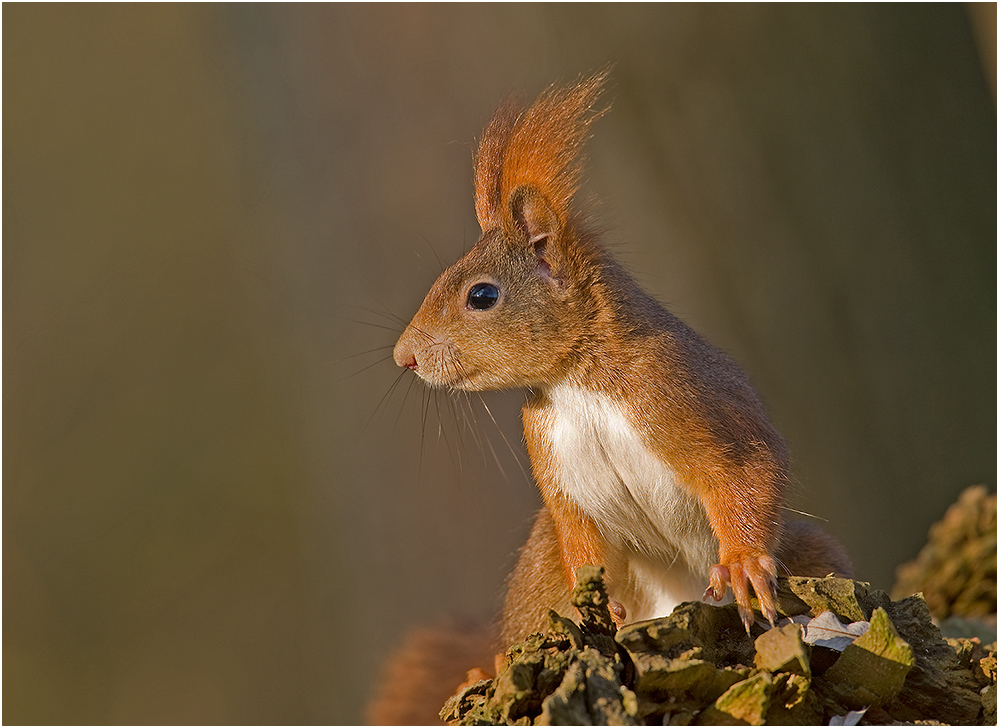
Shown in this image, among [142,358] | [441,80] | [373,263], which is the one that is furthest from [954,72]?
[142,358]

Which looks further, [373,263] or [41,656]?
[373,263]

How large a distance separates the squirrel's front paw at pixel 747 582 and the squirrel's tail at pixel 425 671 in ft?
1.71

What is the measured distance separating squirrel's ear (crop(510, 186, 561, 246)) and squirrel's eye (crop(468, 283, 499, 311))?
7cm

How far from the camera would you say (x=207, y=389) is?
1.73m

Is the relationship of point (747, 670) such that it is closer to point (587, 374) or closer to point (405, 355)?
point (587, 374)

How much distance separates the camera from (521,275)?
0.90 meters

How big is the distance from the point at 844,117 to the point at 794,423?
0.82m

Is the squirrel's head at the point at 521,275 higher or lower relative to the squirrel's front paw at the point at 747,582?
higher

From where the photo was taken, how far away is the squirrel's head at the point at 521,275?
873mm

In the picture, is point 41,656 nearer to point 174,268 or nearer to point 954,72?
point 174,268

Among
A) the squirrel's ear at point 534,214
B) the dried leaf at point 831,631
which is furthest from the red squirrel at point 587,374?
the dried leaf at point 831,631

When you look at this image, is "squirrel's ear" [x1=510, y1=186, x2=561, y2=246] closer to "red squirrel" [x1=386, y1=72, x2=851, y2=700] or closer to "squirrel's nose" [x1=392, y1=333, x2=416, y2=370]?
"red squirrel" [x1=386, y1=72, x2=851, y2=700]

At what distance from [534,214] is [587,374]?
7.5 inches

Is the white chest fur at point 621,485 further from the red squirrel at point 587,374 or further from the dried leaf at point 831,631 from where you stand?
the dried leaf at point 831,631
